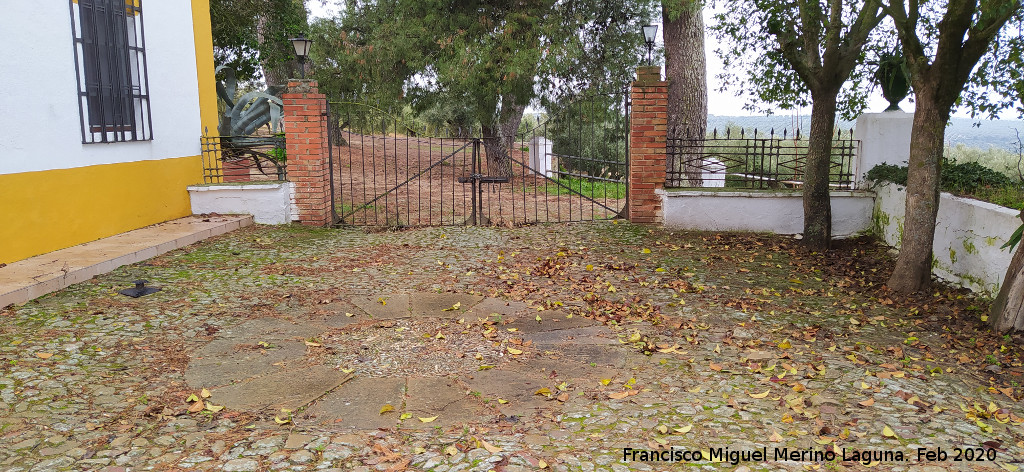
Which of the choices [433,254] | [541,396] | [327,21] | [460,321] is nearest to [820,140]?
[433,254]

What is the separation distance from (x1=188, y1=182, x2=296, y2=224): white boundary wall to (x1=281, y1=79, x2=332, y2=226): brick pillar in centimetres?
16

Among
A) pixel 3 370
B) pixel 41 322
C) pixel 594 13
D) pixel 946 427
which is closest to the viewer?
pixel 946 427

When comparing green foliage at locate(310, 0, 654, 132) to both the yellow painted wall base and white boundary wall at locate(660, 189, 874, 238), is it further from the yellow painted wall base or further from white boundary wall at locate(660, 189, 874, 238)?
the yellow painted wall base

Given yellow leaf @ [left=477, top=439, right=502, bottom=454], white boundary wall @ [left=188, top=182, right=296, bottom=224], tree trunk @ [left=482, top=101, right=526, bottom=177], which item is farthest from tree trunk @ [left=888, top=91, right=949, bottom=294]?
tree trunk @ [left=482, top=101, right=526, bottom=177]

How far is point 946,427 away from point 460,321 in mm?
3131

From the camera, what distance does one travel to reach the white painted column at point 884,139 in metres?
8.45

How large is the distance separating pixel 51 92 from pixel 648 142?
21.3 feet

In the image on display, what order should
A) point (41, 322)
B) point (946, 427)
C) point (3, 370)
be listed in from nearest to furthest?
point (946, 427)
point (3, 370)
point (41, 322)

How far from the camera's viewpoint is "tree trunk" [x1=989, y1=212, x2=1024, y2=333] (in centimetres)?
502

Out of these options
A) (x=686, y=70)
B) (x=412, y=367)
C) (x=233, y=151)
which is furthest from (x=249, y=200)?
(x=686, y=70)

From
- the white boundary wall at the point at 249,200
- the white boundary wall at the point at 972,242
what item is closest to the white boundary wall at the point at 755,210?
the white boundary wall at the point at 972,242

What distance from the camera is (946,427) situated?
354cm

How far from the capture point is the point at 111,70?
793 cm

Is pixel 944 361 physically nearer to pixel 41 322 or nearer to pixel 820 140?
pixel 820 140
